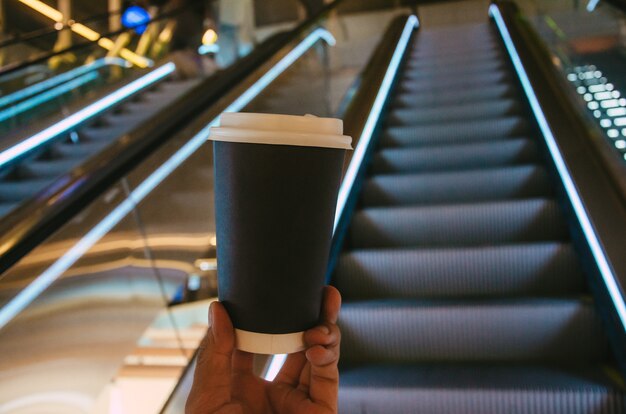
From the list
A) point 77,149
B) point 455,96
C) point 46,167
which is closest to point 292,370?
point 46,167

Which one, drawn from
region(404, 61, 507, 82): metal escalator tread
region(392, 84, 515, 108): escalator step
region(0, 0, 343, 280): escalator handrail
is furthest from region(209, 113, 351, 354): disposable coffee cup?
region(404, 61, 507, 82): metal escalator tread

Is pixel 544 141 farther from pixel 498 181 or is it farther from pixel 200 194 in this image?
pixel 200 194

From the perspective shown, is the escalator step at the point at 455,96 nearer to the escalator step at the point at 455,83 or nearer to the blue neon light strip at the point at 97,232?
the escalator step at the point at 455,83

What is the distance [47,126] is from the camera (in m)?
4.62

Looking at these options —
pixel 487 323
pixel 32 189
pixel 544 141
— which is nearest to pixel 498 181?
pixel 544 141

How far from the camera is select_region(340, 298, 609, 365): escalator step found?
1999 mm

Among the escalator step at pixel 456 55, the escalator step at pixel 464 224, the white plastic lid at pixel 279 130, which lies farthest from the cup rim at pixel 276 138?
the escalator step at pixel 456 55

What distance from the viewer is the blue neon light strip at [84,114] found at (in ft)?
13.6

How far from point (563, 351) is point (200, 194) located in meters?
2.03

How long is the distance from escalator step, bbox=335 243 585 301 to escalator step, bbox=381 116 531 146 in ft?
5.06

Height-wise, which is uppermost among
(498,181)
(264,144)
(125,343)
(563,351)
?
(264,144)

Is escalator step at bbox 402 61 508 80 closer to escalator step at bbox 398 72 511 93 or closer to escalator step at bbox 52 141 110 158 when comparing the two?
escalator step at bbox 398 72 511 93

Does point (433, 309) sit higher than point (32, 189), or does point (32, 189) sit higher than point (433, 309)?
point (433, 309)

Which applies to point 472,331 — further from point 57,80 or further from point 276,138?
point 57,80
